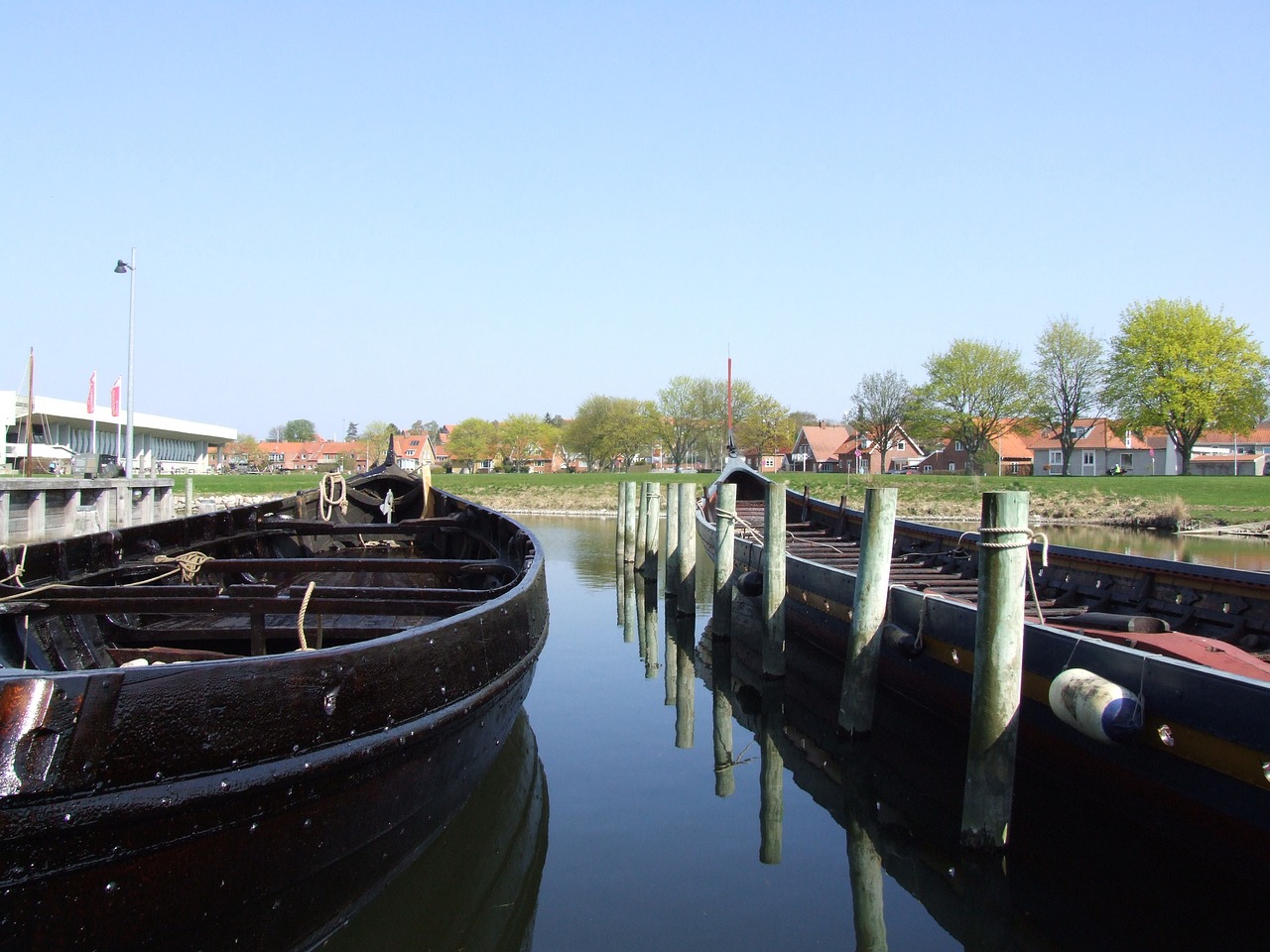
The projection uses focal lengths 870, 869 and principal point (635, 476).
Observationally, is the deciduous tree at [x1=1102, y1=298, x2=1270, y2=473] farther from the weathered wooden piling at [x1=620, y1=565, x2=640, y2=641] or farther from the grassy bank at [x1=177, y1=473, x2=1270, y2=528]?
the weathered wooden piling at [x1=620, y1=565, x2=640, y2=641]

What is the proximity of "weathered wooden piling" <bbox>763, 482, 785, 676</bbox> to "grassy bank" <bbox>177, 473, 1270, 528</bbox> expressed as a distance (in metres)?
20.8

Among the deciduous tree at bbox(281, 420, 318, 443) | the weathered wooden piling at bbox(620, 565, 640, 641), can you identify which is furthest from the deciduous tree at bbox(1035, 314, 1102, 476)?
the deciduous tree at bbox(281, 420, 318, 443)

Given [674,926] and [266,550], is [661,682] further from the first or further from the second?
[674,926]

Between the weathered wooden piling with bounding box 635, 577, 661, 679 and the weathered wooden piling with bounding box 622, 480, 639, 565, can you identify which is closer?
the weathered wooden piling with bounding box 635, 577, 661, 679

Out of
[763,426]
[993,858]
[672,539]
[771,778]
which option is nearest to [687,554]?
[672,539]

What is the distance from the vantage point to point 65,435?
2231 inches

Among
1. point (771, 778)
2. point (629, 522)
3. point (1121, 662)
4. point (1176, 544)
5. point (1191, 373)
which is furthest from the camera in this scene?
point (1191, 373)

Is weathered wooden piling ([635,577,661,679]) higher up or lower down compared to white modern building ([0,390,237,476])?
lower down

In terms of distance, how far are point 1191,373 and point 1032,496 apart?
70.7ft

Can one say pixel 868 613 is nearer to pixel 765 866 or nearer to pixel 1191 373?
pixel 765 866

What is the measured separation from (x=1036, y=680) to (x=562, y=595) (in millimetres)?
11951

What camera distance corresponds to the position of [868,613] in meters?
6.82

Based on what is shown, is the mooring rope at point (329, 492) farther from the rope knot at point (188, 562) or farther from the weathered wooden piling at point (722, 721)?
the weathered wooden piling at point (722, 721)

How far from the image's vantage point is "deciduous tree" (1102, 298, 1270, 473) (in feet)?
177
